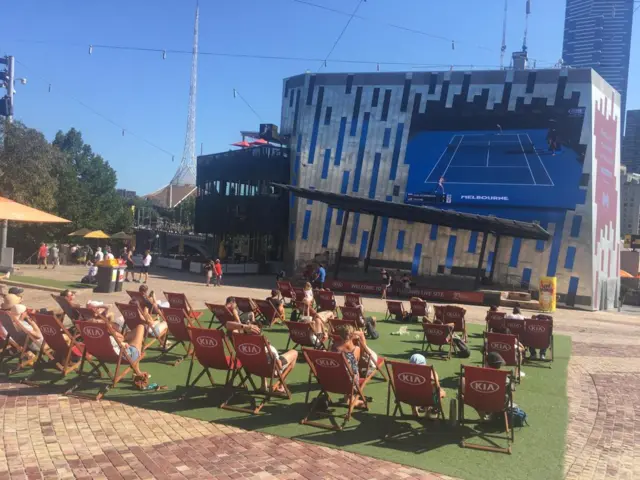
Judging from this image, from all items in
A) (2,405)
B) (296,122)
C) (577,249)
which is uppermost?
(296,122)

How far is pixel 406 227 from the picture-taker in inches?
1224

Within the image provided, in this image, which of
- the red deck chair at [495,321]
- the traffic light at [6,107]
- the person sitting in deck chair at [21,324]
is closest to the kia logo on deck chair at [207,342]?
the person sitting in deck chair at [21,324]

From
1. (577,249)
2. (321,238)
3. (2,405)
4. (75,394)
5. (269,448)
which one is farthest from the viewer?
(321,238)

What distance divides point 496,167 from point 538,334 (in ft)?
68.1

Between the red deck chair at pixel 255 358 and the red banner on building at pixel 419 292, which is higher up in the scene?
the red deck chair at pixel 255 358

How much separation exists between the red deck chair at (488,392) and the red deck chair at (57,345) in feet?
16.4

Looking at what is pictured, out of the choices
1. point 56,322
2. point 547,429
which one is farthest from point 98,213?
point 547,429

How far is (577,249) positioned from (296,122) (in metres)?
18.6

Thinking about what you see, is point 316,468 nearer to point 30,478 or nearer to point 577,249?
point 30,478

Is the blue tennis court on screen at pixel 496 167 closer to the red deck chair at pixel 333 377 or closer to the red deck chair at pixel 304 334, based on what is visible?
the red deck chair at pixel 304 334

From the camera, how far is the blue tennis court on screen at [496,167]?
27234 millimetres

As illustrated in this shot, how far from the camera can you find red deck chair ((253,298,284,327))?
1203 cm

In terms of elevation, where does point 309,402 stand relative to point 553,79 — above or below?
below

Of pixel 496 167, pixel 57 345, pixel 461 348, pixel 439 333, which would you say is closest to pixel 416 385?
pixel 439 333
